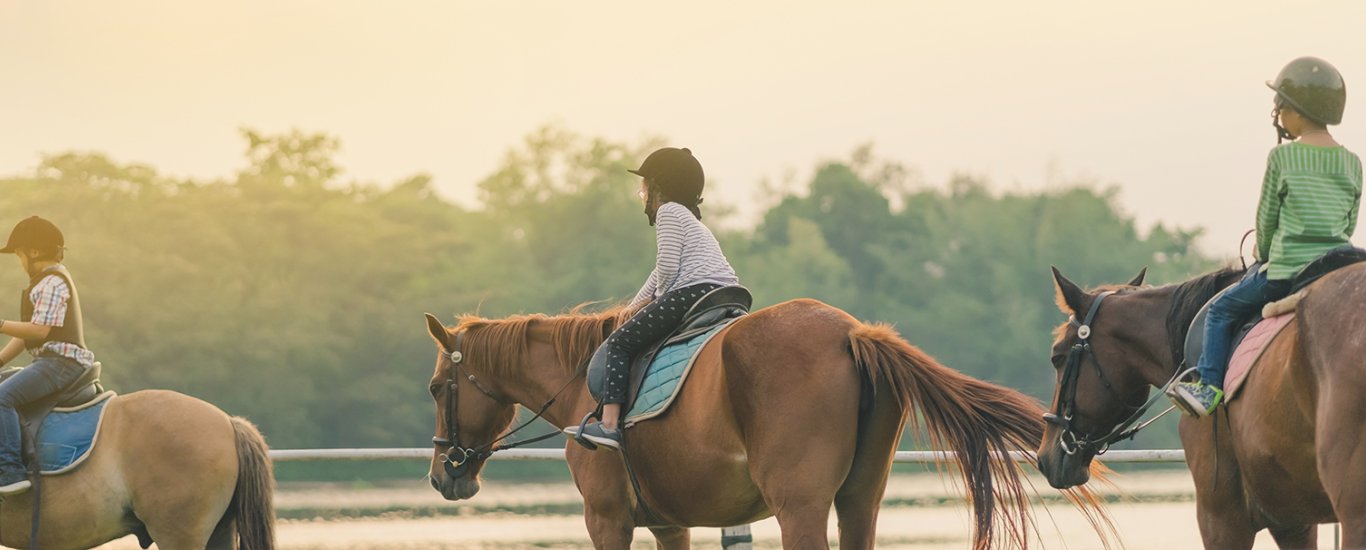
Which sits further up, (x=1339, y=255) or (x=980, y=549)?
(x=1339, y=255)

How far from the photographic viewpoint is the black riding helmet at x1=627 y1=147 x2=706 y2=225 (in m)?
7.16

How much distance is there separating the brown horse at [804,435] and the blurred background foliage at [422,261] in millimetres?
30644

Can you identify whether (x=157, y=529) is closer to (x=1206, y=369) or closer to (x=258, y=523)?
(x=258, y=523)

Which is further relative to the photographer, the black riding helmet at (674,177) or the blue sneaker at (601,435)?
the black riding helmet at (674,177)

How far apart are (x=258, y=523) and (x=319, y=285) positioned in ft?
134

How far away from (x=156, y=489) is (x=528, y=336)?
6.21ft

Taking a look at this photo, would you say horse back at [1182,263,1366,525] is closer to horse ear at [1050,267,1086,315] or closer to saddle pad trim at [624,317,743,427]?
horse ear at [1050,267,1086,315]

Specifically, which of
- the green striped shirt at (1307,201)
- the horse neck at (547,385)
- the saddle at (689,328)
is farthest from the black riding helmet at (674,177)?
the green striped shirt at (1307,201)

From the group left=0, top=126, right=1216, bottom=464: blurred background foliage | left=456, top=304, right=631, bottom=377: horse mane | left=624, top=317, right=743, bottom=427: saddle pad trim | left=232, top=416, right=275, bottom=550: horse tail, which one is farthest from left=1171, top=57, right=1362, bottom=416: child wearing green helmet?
left=0, top=126, right=1216, bottom=464: blurred background foliage

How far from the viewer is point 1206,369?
5.62 metres

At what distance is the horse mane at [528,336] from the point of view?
7414 mm

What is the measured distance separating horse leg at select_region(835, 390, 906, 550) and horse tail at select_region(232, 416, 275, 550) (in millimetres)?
2878

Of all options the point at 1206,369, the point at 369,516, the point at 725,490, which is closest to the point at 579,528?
the point at 369,516

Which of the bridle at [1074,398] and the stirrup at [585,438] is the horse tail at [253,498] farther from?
the bridle at [1074,398]
